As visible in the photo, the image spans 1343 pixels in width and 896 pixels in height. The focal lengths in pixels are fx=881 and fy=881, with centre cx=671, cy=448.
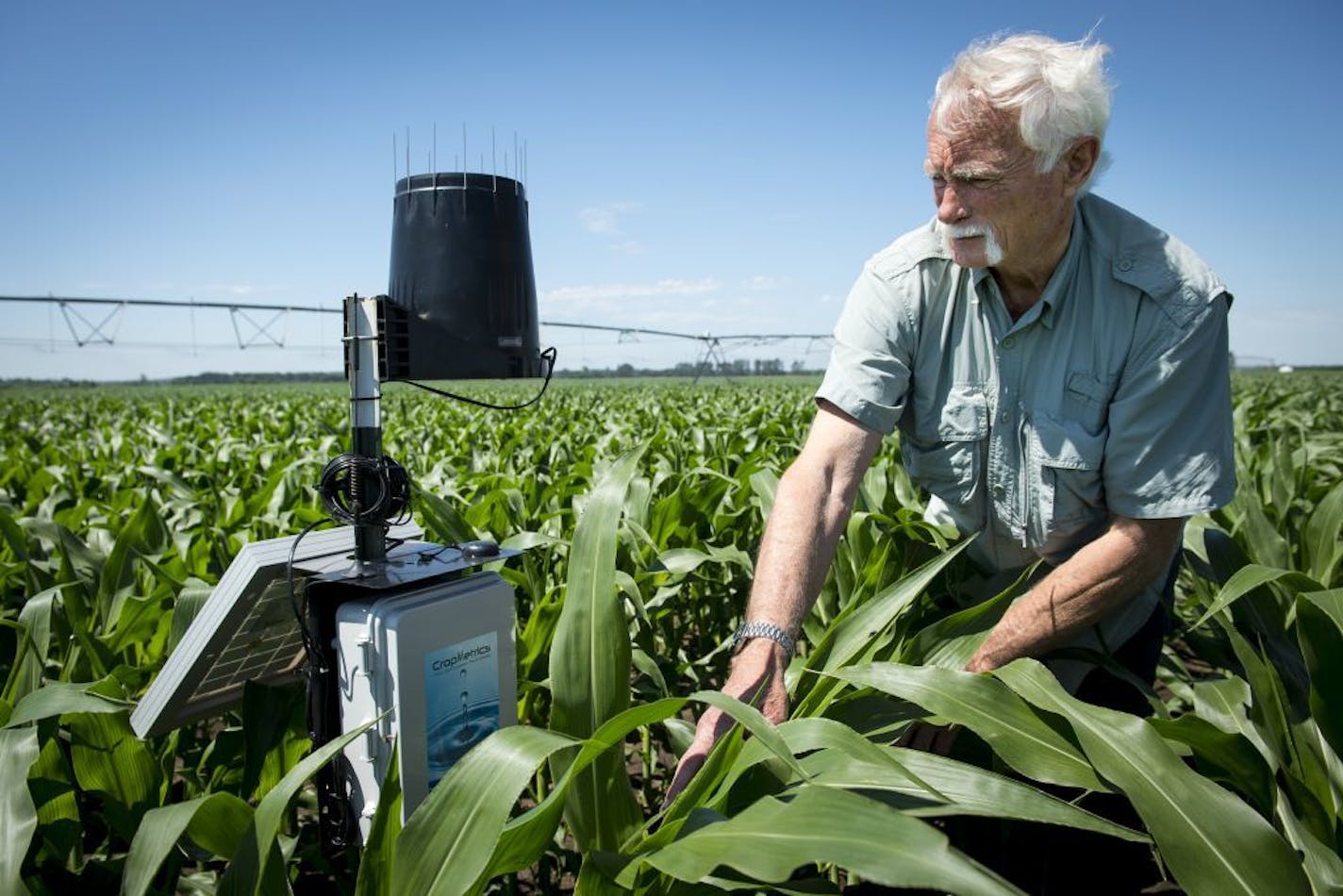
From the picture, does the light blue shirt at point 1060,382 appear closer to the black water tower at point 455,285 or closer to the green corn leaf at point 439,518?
the black water tower at point 455,285

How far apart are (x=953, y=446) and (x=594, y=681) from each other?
1.06 metres

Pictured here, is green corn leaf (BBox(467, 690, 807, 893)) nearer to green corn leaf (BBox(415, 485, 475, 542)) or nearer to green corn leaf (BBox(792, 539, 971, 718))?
green corn leaf (BBox(792, 539, 971, 718))

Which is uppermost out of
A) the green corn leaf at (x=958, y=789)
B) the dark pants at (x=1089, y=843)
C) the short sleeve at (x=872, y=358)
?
the short sleeve at (x=872, y=358)

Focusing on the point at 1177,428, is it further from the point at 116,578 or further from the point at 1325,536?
the point at 116,578

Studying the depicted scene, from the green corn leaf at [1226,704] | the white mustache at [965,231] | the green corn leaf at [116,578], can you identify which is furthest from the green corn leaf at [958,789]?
the green corn leaf at [116,578]

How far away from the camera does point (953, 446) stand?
6.32ft

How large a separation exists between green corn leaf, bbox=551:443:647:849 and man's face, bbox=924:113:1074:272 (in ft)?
3.02

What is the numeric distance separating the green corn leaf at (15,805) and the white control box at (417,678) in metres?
0.38

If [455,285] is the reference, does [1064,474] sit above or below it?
below

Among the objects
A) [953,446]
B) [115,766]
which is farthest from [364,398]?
[953,446]

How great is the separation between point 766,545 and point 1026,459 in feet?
1.99

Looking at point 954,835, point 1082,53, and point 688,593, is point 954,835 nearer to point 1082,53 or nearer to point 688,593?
point 688,593

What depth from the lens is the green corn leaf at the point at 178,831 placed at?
97cm

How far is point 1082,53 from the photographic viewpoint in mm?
1611
